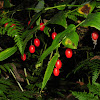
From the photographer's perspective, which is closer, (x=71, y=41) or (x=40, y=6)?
(x=71, y=41)

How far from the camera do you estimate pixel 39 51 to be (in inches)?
76.7

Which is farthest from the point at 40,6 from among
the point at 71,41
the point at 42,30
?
the point at 71,41

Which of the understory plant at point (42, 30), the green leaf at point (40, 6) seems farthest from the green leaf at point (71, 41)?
the green leaf at point (40, 6)

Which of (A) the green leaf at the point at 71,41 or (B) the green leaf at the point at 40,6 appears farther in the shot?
(B) the green leaf at the point at 40,6

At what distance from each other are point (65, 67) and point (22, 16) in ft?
3.29

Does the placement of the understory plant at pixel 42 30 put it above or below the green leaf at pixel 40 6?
below

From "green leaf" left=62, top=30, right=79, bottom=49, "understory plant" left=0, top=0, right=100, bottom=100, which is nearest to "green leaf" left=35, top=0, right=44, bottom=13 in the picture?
"understory plant" left=0, top=0, right=100, bottom=100

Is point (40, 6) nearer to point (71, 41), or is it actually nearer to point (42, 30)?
point (42, 30)

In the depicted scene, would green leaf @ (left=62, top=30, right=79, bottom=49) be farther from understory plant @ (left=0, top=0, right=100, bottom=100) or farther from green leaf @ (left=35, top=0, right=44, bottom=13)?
green leaf @ (left=35, top=0, right=44, bottom=13)

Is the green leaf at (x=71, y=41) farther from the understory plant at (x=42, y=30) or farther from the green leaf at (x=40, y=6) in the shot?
the green leaf at (x=40, y=6)

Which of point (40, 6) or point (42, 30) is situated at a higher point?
point (40, 6)

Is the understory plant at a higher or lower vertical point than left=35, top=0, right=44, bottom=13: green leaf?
lower

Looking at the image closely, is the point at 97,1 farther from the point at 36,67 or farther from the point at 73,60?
the point at 73,60

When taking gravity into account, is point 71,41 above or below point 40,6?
below
